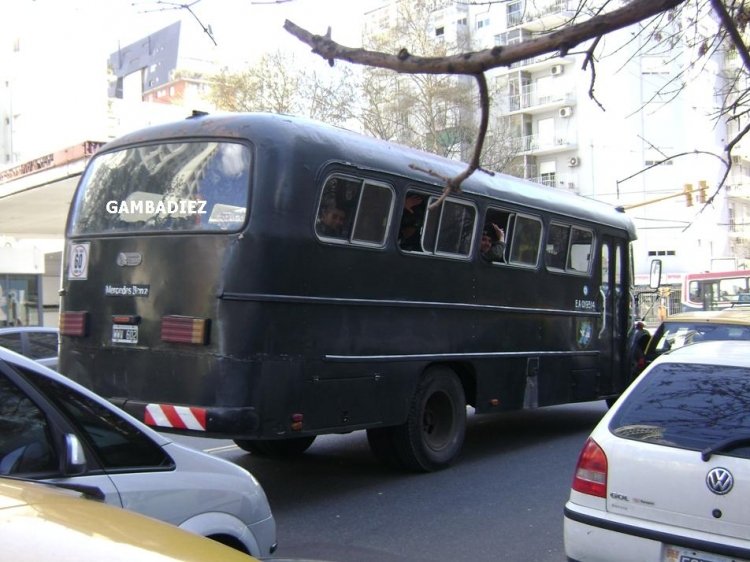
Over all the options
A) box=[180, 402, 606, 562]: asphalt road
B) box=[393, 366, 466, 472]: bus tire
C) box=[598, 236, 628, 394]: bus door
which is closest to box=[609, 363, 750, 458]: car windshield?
box=[180, 402, 606, 562]: asphalt road

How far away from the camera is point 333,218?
6.66 meters

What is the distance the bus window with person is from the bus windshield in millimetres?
15

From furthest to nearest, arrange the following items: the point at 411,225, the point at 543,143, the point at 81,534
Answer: the point at 543,143 < the point at 411,225 < the point at 81,534

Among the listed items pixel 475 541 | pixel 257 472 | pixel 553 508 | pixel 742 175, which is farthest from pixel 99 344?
pixel 742 175

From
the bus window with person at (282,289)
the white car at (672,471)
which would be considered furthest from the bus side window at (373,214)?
the white car at (672,471)

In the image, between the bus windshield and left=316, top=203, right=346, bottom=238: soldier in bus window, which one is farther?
left=316, top=203, right=346, bottom=238: soldier in bus window

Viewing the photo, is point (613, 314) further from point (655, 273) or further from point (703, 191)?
point (703, 191)

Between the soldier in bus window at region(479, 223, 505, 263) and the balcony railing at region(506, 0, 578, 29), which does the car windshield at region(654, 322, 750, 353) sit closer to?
the soldier in bus window at region(479, 223, 505, 263)

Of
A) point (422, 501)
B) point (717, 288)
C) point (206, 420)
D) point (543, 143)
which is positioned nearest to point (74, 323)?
point (206, 420)

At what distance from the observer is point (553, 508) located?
6.60m

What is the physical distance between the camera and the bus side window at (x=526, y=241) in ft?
29.3

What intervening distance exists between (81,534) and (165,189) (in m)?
4.80

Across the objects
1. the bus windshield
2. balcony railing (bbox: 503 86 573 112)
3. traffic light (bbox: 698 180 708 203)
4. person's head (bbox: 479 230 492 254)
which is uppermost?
balcony railing (bbox: 503 86 573 112)

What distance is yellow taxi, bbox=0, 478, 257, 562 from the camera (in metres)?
2.00
